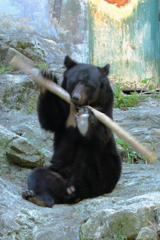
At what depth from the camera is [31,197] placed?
11.9 ft

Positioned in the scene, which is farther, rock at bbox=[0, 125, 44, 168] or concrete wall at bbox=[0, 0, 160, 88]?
concrete wall at bbox=[0, 0, 160, 88]

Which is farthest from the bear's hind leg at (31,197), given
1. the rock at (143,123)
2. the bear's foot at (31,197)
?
the rock at (143,123)

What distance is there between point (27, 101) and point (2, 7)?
4.09 metres

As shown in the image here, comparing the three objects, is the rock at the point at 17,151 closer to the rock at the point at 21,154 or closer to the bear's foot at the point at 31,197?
the rock at the point at 21,154

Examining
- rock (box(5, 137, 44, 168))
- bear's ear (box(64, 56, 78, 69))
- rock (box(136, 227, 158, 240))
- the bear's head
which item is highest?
bear's ear (box(64, 56, 78, 69))

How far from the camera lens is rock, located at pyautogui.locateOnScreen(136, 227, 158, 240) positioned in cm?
248

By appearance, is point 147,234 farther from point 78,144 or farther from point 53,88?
point 53,88

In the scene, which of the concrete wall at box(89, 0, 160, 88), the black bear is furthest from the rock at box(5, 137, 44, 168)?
the concrete wall at box(89, 0, 160, 88)

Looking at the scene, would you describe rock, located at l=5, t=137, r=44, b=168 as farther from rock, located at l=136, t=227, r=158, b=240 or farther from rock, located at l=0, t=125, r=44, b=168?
rock, located at l=136, t=227, r=158, b=240

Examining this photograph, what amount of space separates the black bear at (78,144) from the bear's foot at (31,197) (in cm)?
11

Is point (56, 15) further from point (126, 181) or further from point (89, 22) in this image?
point (126, 181)

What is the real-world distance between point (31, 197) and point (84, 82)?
1.55 meters

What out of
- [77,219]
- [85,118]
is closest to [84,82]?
[85,118]

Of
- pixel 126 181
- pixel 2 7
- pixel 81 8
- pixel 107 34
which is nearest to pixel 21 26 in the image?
pixel 2 7
